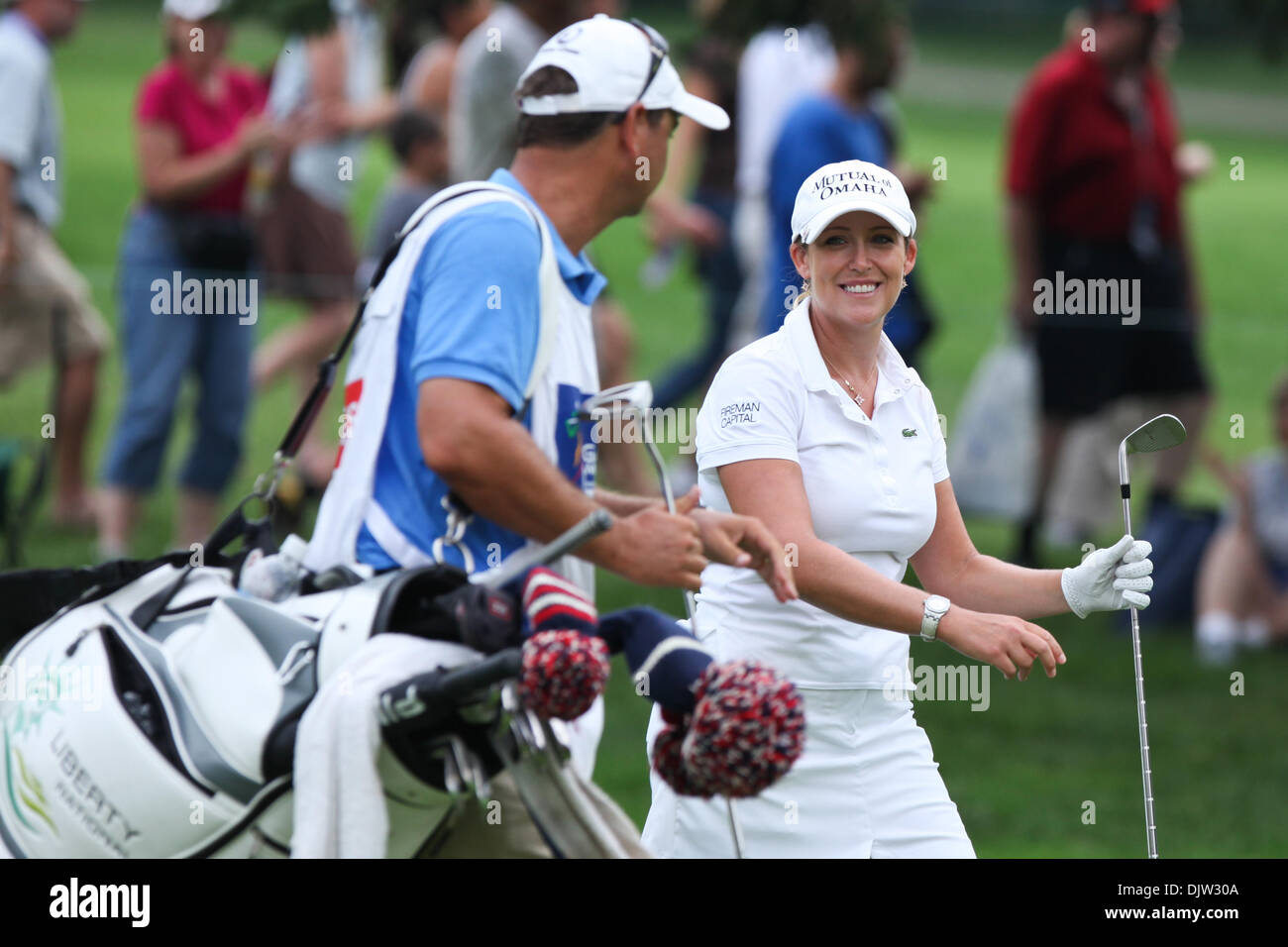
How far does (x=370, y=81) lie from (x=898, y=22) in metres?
6.46

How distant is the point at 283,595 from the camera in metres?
3.59

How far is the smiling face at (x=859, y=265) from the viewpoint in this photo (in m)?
3.88

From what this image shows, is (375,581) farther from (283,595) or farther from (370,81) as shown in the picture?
(370,81)

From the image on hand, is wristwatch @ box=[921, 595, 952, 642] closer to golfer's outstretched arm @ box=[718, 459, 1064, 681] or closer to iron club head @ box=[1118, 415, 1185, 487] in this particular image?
golfer's outstretched arm @ box=[718, 459, 1064, 681]

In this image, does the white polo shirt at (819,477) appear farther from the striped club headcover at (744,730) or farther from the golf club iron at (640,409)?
the striped club headcover at (744,730)

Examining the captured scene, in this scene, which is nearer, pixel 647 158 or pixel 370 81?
pixel 647 158

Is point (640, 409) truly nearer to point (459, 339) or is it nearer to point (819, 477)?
point (459, 339)

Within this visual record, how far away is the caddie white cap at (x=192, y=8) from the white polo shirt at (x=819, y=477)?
5.63 metres

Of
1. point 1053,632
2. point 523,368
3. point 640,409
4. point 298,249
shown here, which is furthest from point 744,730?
point 298,249

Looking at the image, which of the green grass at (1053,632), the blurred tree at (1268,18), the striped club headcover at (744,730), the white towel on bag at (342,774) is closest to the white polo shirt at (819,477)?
the striped club headcover at (744,730)

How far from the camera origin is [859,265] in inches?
153

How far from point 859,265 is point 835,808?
3.38ft

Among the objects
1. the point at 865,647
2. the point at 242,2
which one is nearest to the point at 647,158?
the point at 865,647

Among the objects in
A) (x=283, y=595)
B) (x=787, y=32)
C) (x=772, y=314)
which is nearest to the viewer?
(x=283, y=595)
